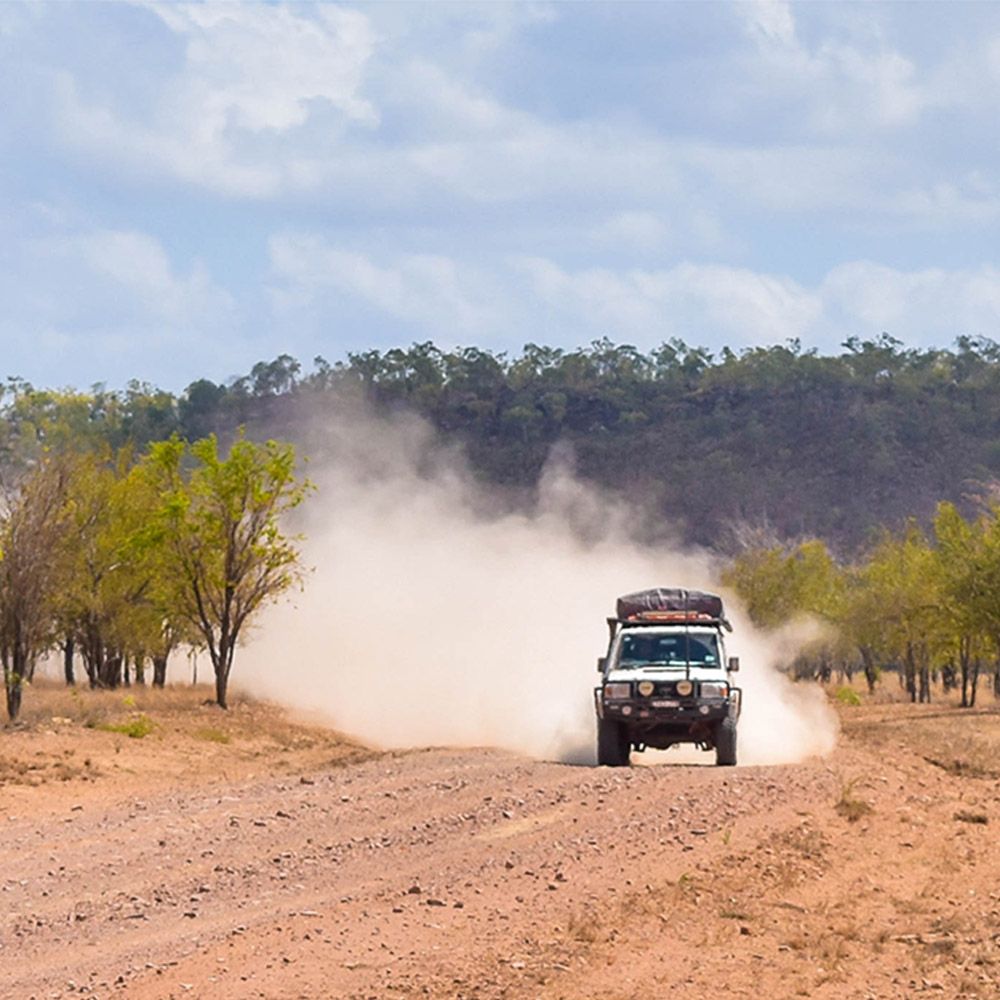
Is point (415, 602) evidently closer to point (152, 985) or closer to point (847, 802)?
point (847, 802)

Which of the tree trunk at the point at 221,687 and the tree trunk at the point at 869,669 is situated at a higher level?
the tree trunk at the point at 221,687

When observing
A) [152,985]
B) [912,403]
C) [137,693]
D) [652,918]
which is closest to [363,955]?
[152,985]

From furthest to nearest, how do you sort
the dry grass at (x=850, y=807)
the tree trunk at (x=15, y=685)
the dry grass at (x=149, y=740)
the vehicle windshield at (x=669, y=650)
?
the tree trunk at (x=15, y=685), the dry grass at (x=149, y=740), the vehicle windshield at (x=669, y=650), the dry grass at (x=850, y=807)

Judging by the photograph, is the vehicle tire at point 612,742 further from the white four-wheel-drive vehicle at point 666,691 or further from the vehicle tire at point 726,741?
the vehicle tire at point 726,741

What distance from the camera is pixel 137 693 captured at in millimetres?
42281

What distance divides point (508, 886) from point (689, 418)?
137m

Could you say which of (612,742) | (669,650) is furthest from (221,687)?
(612,742)

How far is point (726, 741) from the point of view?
75.6ft

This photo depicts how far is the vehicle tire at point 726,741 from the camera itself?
22953 millimetres

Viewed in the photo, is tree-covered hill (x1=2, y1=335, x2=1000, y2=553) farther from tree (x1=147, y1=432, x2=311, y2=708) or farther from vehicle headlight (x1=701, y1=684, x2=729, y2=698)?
vehicle headlight (x1=701, y1=684, x2=729, y2=698)

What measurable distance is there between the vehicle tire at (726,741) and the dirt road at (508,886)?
136 centimetres

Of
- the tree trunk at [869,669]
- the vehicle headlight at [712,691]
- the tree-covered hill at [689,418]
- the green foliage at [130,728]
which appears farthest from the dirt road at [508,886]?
the tree-covered hill at [689,418]

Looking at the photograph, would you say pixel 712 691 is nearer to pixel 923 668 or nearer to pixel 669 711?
pixel 669 711

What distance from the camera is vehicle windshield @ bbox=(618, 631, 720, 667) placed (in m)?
24.0
